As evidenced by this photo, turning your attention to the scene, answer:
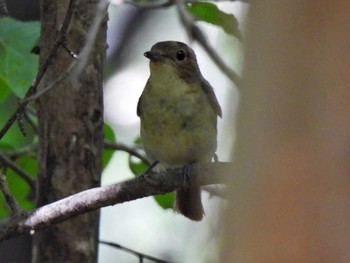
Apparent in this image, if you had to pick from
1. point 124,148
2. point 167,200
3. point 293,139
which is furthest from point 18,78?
point 293,139

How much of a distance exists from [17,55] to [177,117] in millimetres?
744

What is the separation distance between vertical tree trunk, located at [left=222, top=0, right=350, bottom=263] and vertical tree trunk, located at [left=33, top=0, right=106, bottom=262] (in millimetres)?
2619

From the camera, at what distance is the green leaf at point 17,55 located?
365 cm

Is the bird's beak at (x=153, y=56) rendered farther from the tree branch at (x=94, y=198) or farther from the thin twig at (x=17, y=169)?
the tree branch at (x=94, y=198)

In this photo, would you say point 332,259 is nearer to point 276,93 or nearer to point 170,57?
point 276,93

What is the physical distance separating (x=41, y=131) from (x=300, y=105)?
8.96ft

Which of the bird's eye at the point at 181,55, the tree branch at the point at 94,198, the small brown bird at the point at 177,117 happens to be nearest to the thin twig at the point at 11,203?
the tree branch at the point at 94,198

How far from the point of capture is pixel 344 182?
1.00 meters

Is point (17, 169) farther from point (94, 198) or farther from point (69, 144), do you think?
point (94, 198)

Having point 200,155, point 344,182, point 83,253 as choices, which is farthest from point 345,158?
point 200,155

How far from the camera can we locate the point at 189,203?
4.14m

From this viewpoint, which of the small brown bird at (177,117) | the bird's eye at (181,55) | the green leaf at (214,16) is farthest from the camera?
the bird's eye at (181,55)

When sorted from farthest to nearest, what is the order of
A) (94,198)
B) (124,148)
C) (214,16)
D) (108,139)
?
(108,139) < (124,148) < (214,16) < (94,198)

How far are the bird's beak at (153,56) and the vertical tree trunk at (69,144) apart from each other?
40 cm
